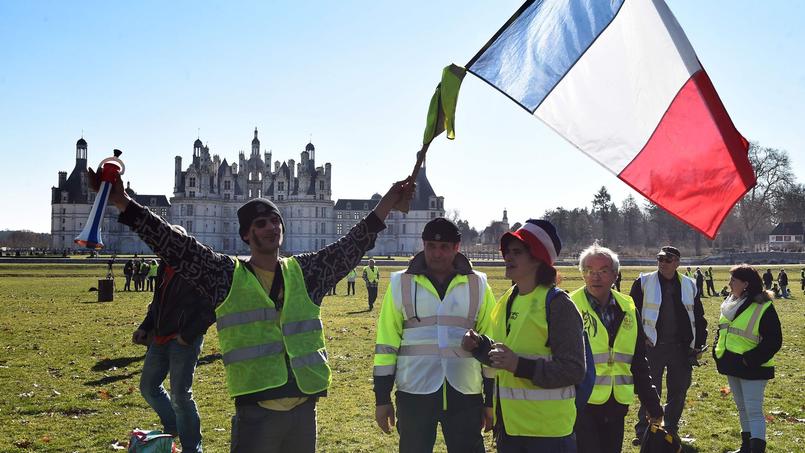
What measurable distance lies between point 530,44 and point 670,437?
2.80 meters

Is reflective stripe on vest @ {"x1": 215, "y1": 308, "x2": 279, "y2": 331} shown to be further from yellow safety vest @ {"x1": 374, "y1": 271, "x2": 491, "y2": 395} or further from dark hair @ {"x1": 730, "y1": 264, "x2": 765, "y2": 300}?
dark hair @ {"x1": 730, "y1": 264, "x2": 765, "y2": 300}

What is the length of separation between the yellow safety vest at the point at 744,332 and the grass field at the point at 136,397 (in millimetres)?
1229

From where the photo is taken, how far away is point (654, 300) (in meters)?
6.84

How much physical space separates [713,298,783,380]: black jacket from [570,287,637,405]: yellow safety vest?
6.12 feet

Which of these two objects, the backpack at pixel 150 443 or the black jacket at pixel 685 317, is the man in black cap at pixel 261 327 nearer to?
the backpack at pixel 150 443

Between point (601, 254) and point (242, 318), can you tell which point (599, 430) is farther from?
point (242, 318)

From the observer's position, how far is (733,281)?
652cm

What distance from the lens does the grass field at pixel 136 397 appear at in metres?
7.02

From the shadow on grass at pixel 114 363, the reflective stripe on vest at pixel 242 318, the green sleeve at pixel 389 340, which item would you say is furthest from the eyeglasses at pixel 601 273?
the shadow on grass at pixel 114 363

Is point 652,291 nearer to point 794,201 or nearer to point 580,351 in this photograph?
point 580,351

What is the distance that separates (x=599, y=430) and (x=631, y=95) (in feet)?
7.89

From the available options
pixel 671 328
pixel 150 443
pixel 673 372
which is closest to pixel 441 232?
pixel 150 443

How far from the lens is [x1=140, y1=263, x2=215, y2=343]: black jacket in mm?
5723

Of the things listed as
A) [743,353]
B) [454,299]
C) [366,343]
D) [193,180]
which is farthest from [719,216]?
[193,180]
